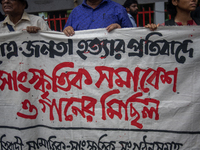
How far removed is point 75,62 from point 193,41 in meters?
1.25

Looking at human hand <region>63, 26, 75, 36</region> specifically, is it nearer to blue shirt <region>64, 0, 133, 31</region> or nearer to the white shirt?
blue shirt <region>64, 0, 133, 31</region>

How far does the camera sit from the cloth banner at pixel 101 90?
207cm

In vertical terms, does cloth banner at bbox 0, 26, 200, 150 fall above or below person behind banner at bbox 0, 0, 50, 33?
below

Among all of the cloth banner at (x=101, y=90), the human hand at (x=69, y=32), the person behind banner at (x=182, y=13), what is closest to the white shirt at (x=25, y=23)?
the cloth banner at (x=101, y=90)

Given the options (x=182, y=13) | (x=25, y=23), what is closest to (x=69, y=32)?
(x=25, y=23)

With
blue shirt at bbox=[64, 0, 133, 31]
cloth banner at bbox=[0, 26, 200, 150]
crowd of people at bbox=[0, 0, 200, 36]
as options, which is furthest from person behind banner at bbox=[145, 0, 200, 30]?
blue shirt at bbox=[64, 0, 133, 31]

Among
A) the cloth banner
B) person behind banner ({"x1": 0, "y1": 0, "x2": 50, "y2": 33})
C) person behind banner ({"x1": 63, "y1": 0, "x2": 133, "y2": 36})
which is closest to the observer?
the cloth banner

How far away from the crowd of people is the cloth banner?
218mm

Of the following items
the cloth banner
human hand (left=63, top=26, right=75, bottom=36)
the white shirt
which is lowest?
the cloth banner

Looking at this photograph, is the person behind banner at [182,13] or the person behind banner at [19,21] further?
the person behind banner at [19,21]

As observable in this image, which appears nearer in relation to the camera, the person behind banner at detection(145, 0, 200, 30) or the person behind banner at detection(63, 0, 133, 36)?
the person behind banner at detection(145, 0, 200, 30)

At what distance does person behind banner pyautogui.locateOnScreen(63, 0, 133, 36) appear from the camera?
7.68ft

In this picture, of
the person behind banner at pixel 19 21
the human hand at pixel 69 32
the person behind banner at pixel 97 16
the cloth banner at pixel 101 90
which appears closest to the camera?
the cloth banner at pixel 101 90

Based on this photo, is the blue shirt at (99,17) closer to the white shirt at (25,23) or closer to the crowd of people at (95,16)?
the crowd of people at (95,16)
